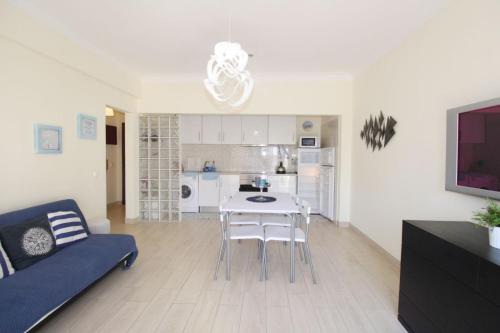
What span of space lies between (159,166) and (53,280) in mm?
2934

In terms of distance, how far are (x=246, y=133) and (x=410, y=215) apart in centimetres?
340

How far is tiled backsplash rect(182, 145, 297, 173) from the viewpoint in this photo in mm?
5730

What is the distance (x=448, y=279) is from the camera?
1.43 meters

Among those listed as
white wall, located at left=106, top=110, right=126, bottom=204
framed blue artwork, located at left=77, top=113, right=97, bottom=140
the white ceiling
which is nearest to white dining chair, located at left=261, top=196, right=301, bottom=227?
the white ceiling

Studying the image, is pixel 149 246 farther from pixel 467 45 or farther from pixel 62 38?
pixel 467 45

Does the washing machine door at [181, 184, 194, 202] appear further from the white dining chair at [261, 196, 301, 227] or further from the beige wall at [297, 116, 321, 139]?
the beige wall at [297, 116, 321, 139]

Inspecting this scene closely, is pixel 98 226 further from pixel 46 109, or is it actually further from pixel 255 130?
pixel 255 130

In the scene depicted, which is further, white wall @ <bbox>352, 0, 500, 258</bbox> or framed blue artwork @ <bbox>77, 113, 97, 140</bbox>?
framed blue artwork @ <bbox>77, 113, 97, 140</bbox>

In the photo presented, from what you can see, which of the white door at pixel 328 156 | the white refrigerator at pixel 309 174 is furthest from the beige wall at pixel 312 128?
the white door at pixel 328 156

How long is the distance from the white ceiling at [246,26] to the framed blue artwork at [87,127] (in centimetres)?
87

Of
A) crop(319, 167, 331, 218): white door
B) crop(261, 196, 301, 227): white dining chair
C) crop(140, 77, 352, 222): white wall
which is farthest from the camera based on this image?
crop(319, 167, 331, 218): white door

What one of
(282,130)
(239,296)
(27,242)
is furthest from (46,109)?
(282,130)

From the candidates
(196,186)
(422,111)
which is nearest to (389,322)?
(422,111)

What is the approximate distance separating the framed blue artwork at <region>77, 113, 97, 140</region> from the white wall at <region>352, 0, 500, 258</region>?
369 centimetres
